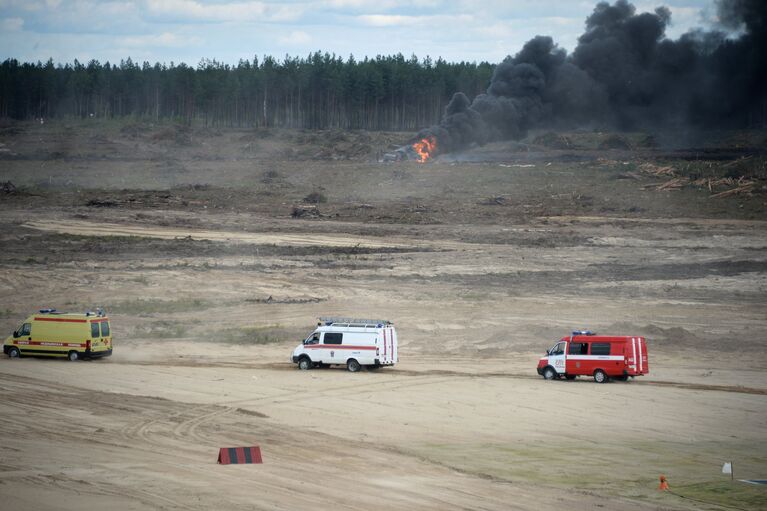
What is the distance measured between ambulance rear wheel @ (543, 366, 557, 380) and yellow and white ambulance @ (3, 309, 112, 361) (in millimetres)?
14998

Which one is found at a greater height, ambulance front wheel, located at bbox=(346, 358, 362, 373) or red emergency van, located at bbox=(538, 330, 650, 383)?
red emergency van, located at bbox=(538, 330, 650, 383)

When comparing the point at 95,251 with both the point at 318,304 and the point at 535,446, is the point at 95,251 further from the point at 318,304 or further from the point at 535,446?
the point at 535,446

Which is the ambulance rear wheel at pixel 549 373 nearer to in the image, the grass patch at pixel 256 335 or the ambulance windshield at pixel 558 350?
the ambulance windshield at pixel 558 350

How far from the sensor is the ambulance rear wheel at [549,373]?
30.4 m

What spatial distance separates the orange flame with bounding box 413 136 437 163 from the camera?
314 ft

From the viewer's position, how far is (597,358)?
3019 centimetres

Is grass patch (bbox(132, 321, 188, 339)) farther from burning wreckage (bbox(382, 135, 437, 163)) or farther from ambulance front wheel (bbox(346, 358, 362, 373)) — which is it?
burning wreckage (bbox(382, 135, 437, 163))

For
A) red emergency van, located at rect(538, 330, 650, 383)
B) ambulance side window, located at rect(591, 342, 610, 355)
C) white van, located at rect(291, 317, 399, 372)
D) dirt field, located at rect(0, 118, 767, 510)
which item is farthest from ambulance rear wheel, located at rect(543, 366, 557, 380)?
white van, located at rect(291, 317, 399, 372)

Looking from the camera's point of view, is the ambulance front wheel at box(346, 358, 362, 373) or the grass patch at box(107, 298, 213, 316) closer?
the ambulance front wheel at box(346, 358, 362, 373)

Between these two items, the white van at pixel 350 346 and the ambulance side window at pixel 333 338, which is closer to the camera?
the white van at pixel 350 346

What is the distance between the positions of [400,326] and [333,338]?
23.7 ft

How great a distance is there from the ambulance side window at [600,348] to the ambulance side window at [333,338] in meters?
8.22

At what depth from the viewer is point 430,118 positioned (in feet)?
461

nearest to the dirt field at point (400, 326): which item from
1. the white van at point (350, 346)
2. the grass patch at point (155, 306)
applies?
the grass patch at point (155, 306)
